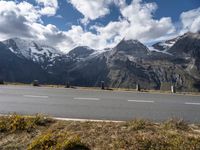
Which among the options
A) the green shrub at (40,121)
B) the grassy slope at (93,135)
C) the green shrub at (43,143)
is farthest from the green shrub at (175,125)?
the green shrub at (40,121)

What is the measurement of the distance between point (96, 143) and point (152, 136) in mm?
1314

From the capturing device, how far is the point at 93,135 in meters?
6.66

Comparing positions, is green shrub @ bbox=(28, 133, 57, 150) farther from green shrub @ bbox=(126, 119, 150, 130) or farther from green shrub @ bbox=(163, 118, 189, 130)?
green shrub @ bbox=(163, 118, 189, 130)

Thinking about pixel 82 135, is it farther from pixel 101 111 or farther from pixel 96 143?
pixel 101 111

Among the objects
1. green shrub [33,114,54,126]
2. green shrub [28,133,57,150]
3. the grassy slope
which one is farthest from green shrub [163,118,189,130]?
green shrub [33,114,54,126]

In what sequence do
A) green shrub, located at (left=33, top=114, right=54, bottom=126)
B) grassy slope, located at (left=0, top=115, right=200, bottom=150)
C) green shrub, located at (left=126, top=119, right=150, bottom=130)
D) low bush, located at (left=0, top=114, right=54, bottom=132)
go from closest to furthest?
1. grassy slope, located at (left=0, top=115, right=200, bottom=150)
2. low bush, located at (left=0, top=114, right=54, bottom=132)
3. green shrub, located at (left=126, top=119, right=150, bottom=130)
4. green shrub, located at (left=33, top=114, right=54, bottom=126)

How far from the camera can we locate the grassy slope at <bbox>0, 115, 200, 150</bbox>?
231 inches

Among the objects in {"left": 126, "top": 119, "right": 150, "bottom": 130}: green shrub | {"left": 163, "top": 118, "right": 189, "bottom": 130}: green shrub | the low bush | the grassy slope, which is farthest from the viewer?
{"left": 163, "top": 118, "right": 189, "bottom": 130}: green shrub

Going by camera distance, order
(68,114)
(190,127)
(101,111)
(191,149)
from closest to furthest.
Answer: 1. (191,149)
2. (190,127)
3. (68,114)
4. (101,111)

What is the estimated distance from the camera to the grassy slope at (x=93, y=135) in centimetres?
586

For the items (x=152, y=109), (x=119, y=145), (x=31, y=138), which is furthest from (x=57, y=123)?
(x=152, y=109)

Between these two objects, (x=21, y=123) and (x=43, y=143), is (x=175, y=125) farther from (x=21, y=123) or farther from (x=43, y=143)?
(x=21, y=123)

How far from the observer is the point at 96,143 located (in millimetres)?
6129

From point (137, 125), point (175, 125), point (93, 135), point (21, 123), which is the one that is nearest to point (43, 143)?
point (93, 135)
